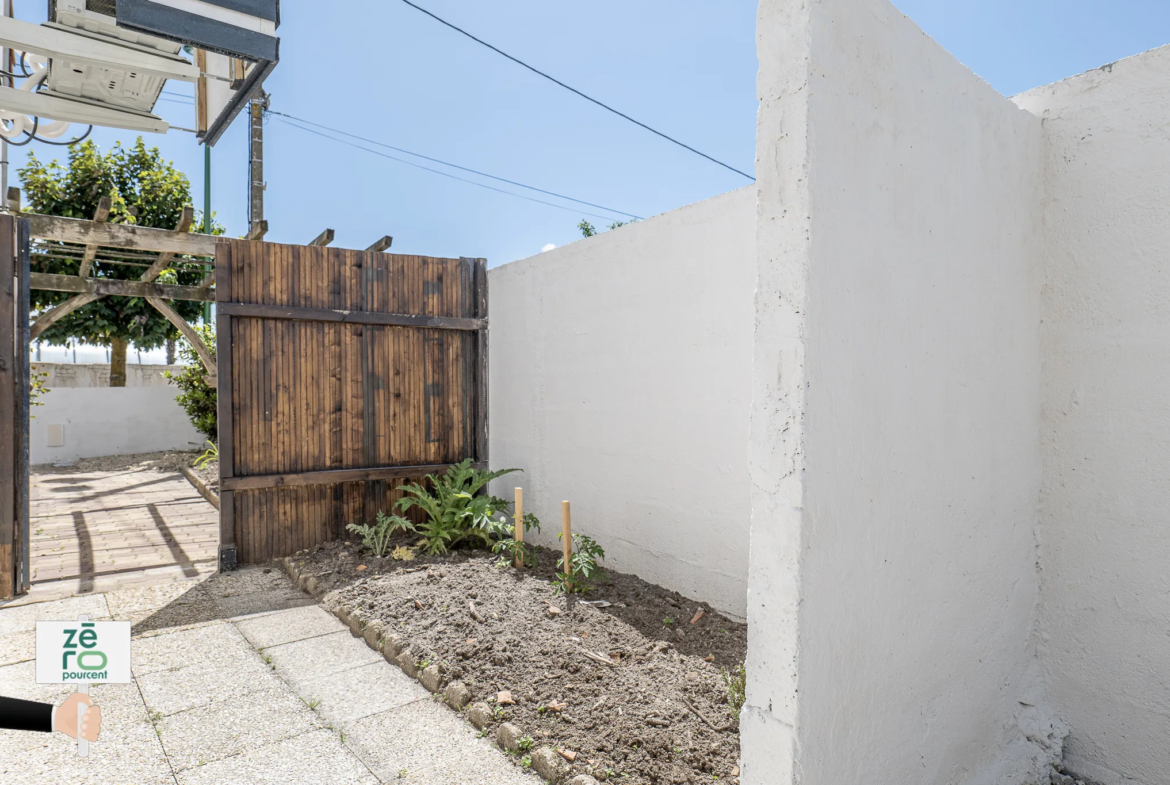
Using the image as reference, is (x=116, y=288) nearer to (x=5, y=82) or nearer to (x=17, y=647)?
(x=5, y=82)

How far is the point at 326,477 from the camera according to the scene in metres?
4.85

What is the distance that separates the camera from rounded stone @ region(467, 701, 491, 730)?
2469 millimetres

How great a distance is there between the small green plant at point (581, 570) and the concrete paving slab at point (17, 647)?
8.34 feet

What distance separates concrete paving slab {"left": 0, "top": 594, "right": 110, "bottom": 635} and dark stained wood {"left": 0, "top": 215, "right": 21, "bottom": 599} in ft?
1.08

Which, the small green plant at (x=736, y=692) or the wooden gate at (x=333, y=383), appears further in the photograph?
the wooden gate at (x=333, y=383)

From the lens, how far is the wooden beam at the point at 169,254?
4551 mm

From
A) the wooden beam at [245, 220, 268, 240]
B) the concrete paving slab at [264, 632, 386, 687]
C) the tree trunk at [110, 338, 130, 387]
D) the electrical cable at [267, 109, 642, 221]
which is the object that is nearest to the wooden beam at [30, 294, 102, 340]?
the wooden beam at [245, 220, 268, 240]

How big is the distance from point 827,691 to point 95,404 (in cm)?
1207

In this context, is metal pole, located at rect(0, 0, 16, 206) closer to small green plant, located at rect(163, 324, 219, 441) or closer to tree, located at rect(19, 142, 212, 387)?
tree, located at rect(19, 142, 212, 387)

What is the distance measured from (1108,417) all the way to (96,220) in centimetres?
576

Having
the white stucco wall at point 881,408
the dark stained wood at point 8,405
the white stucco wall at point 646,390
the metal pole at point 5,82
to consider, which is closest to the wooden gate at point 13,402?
the dark stained wood at point 8,405

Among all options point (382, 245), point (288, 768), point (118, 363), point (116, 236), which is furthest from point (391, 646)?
point (118, 363)

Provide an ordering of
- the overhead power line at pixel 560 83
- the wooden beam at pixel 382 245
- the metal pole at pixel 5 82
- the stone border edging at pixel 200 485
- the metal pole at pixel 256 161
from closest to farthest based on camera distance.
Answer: the metal pole at pixel 5 82 → the wooden beam at pixel 382 245 → the overhead power line at pixel 560 83 → the stone border edging at pixel 200 485 → the metal pole at pixel 256 161

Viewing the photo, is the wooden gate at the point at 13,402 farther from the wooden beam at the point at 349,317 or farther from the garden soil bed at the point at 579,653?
the garden soil bed at the point at 579,653
